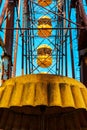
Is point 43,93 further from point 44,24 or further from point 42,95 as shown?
point 44,24

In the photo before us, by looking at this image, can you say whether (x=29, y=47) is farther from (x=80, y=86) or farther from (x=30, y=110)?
(x=80, y=86)

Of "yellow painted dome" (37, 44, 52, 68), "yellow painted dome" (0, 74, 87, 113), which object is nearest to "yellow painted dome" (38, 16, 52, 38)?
"yellow painted dome" (37, 44, 52, 68)

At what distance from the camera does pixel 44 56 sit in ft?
51.4

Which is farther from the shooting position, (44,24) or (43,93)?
(44,24)

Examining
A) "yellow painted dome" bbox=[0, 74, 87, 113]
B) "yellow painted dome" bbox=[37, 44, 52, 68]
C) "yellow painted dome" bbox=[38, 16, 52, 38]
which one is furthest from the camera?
"yellow painted dome" bbox=[38, 16, 52, 38]

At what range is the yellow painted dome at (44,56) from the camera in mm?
15212

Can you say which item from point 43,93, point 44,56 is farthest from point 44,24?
point 43,93

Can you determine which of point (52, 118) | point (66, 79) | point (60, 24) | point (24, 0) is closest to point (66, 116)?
point (52, 118)

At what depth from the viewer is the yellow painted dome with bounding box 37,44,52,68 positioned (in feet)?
49.9

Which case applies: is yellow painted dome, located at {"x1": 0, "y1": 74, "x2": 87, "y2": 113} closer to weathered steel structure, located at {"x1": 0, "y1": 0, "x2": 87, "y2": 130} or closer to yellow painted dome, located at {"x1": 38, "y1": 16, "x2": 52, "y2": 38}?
weathered steel structure, located at {"x1": 0, "y1": 0, "x2": 87, "y2": 130}

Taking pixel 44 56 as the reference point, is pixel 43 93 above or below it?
below

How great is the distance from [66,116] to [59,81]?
1.41 metres

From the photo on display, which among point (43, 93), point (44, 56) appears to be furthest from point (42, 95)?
point (44, 56)

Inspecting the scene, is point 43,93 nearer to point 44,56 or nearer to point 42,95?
point 42,95
